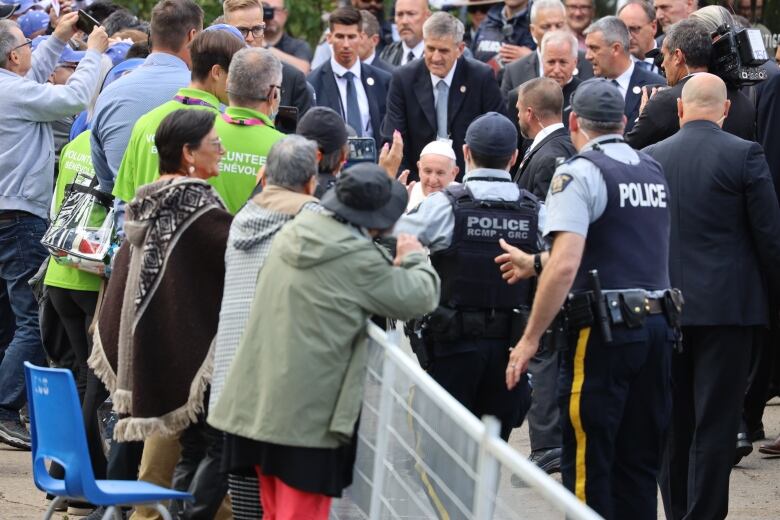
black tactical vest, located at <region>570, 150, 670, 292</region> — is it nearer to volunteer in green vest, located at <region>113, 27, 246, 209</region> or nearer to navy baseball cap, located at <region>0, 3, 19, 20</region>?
volunteer in green vest, located at <region>113, 27, 246, 209</region>

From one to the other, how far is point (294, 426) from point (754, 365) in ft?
13.9

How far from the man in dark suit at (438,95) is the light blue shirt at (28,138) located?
2.57m

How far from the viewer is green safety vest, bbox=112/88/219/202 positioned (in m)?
6.34

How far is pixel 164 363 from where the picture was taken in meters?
5.71

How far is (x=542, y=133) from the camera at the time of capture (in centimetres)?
756

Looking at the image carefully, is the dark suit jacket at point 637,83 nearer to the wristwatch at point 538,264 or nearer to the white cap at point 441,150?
the white cap at point 441,150

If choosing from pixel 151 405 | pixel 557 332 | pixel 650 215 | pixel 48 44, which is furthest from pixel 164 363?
pixel 48 44

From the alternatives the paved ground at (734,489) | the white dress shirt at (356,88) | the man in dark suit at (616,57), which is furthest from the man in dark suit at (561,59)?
the paved ground at (734,489)

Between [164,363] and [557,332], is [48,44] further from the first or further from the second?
[557,332]

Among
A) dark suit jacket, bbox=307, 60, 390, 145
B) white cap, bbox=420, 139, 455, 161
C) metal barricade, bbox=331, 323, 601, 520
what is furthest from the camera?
dark suit jacket, bbox=307, 60, 390, 145

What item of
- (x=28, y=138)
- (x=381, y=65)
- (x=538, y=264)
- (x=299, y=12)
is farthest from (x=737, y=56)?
(x=299, y=12)

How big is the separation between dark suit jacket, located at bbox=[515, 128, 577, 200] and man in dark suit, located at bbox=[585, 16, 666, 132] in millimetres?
2147

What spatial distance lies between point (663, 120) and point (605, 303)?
7.19 ft

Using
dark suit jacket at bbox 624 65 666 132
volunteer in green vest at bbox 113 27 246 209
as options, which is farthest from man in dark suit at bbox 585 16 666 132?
volunteer in green vest at bbox 113 27 246 209
